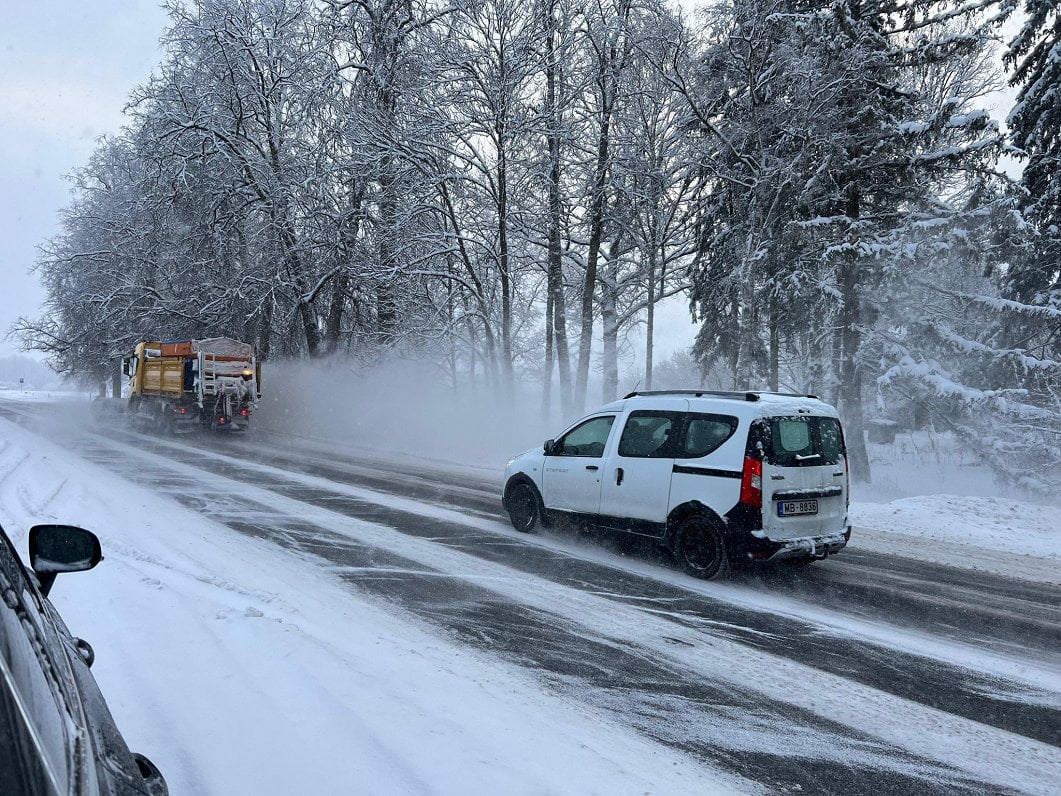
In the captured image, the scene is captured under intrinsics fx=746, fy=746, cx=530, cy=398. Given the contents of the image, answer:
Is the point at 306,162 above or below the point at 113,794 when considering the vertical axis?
above

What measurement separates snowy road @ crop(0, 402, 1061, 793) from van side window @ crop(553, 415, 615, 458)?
1.15 metres

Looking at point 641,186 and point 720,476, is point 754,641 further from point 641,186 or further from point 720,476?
point 641,186

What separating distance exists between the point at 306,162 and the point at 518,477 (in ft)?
64.9

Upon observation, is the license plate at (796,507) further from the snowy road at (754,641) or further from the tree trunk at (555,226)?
the tree trunk at (555,226)

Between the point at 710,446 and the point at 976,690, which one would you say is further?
the point at 710,446

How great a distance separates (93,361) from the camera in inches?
1539

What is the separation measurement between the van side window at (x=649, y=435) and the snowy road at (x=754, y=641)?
1.23m

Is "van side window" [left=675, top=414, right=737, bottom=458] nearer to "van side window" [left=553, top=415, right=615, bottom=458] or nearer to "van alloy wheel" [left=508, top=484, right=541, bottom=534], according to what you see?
"van side window" [left=553, top=415, right=615, bottom=458]

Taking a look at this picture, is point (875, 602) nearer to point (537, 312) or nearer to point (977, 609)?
point (977, 609)

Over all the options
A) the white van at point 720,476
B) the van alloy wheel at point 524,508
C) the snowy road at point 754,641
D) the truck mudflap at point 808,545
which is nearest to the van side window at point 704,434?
the white van at point 720,476

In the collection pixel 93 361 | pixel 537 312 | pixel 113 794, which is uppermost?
pixel 537 312

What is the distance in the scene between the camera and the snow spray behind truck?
79.2ft

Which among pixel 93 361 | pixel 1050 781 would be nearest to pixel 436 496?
pixel 1050 781

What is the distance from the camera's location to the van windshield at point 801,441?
24.5 feet
